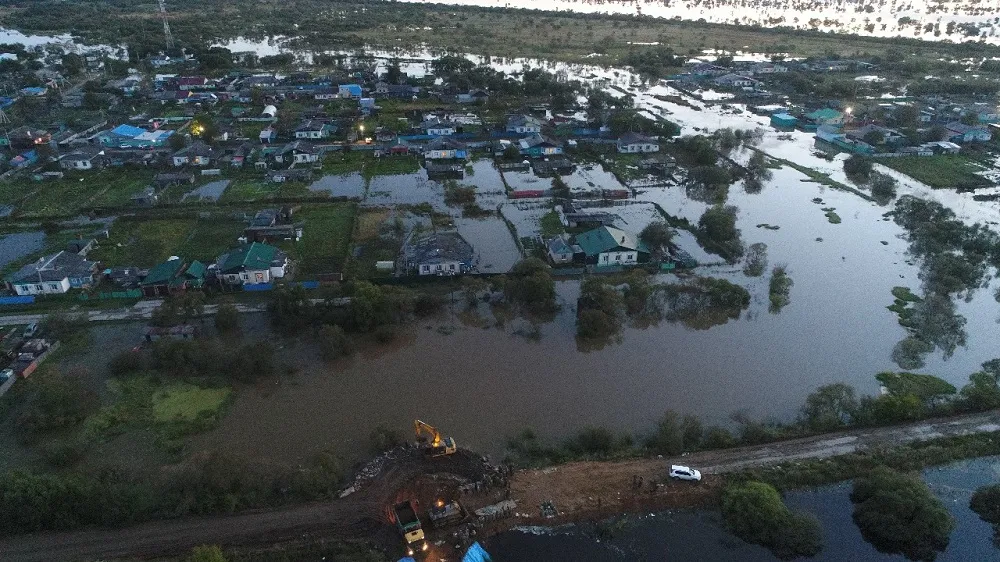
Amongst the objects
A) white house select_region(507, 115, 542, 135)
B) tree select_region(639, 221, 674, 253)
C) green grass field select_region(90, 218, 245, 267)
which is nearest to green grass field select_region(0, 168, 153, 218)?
green grass field select_region(90, 218, 245, 267)

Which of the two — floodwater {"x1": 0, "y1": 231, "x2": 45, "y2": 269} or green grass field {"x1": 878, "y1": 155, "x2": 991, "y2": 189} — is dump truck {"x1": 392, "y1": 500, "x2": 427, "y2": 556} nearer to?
floodwater {"x1": 0, "y1": 231, "x2": 45, "y2": 269}

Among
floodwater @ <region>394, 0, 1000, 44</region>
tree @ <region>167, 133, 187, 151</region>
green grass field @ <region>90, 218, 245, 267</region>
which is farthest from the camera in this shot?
floodwater @ <region>394, 0, 1000, 44</region>

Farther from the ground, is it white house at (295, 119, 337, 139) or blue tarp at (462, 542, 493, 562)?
white house at (295, 119, 337, 139)

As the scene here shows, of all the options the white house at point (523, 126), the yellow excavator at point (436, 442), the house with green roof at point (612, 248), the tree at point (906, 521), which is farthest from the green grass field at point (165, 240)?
the tree at point (906, 521)

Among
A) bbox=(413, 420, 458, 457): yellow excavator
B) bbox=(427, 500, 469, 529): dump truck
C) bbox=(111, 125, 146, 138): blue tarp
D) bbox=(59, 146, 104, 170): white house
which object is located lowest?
bbox=(427, 500, 469, 529): dump truck

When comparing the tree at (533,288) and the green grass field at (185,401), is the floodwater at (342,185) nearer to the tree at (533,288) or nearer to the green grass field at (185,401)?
the tree at (533,288)

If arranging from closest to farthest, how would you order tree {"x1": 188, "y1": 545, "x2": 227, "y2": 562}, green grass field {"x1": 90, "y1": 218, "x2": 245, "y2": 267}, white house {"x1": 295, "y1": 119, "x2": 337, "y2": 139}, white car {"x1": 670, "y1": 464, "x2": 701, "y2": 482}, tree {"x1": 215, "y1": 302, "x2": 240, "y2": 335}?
tree {"x1": 188, "y1": 545, "x2": 227, "y2": 562} → white car {"x1": 670, "y1": 464, "x2": 701, "y2": 482} → tree {"x1": 215, "y1": 302, "x2": 240, "y2": 335} → green grass field {"x1": 90, "y1": 218, "x2": 245, "y2": 267} → white house {"x1": 295, "y1": 119, "x2": 337, "y2": 139}
